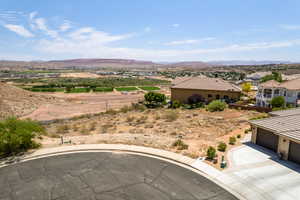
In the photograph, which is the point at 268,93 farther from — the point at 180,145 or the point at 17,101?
the point at 17,101

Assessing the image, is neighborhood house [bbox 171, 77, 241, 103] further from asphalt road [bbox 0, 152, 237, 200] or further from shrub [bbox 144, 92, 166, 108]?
asphalt road [bbox 0, 152, 237, 200]

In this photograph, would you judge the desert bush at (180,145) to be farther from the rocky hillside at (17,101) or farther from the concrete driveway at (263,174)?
the rocky hillside at (17,101)

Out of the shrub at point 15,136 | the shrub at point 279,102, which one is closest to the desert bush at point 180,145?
the shrub at point 15,136

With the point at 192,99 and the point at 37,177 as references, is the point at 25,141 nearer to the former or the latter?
the point at 37,177

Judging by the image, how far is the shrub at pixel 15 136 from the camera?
45.8 ft

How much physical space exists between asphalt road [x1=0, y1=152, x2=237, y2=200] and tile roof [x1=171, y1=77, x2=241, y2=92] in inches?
1212

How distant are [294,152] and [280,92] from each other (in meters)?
25.2

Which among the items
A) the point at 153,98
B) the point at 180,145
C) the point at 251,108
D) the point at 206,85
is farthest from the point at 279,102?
the point at 180,145

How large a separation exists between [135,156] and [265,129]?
10698 mm

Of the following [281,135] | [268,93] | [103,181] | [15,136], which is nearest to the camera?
[103,181]

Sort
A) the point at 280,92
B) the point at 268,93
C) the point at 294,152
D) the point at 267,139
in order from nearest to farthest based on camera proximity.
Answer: the point at 294,152
the point at 267,139
the point at 280,92
the point at 268,93

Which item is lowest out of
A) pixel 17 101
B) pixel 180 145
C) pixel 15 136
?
pixel 17 101

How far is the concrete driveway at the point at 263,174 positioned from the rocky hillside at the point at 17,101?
42539mm

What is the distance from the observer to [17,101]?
48.7 meters
